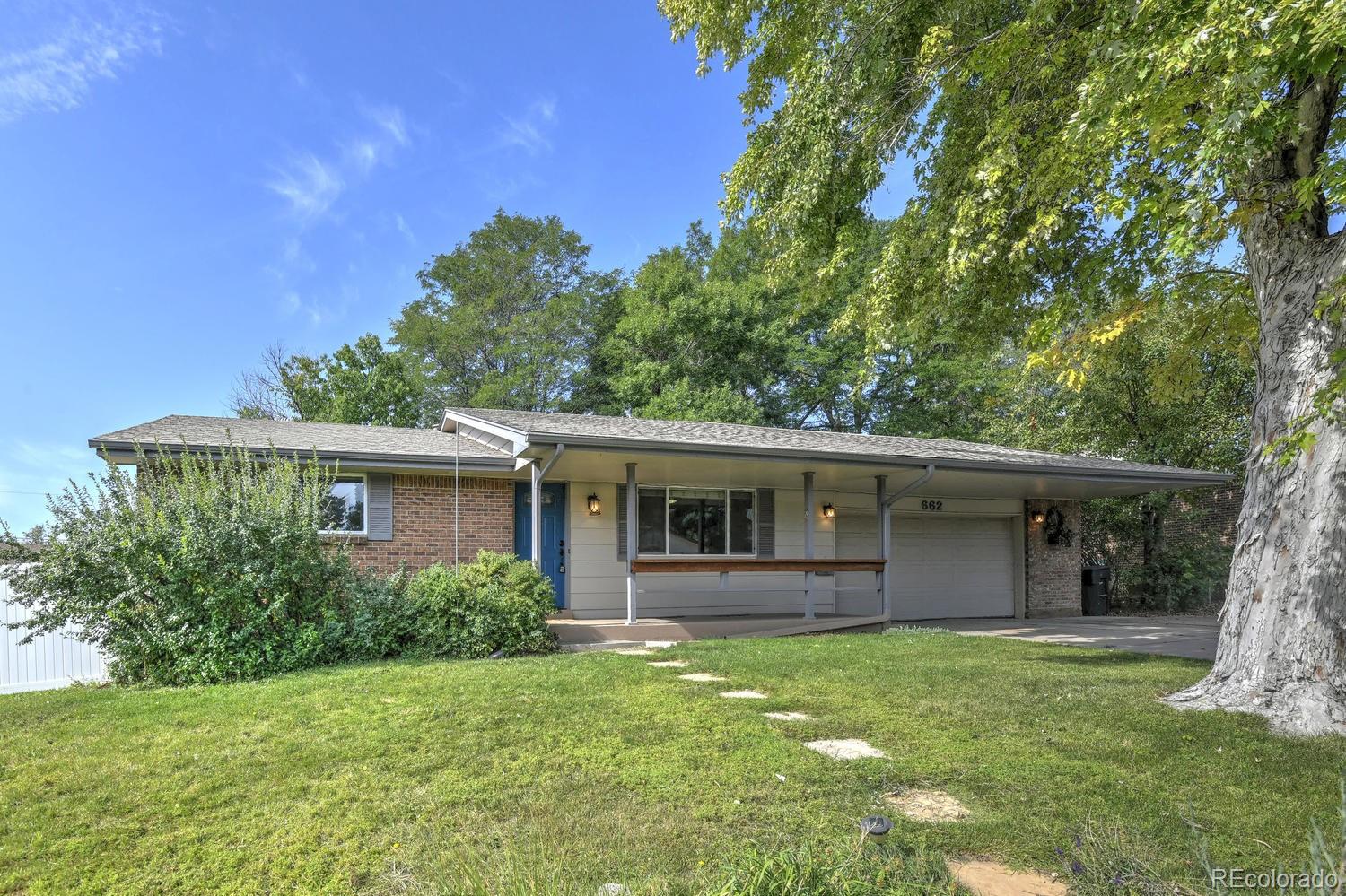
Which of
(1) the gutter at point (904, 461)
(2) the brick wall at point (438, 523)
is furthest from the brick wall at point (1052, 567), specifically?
(2) the brick wall at point (438, 523)

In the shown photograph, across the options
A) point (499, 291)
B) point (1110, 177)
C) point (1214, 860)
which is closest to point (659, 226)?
point (499, 291)

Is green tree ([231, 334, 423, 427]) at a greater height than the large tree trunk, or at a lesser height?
greater

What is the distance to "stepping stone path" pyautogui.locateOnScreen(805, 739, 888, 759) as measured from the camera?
416cm

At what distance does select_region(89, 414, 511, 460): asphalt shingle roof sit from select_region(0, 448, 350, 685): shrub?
5.11ft

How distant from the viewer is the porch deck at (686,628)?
9430 millimetres

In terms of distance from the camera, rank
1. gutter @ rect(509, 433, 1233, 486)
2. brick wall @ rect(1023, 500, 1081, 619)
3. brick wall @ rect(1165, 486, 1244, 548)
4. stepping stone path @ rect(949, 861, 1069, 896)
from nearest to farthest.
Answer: stepping stone path @ rect(949, 861, 1069, 896), gutter @ rect(509, 433, 1233, 486), brick wall @ rect(1023, 500, 1081, 619), brick wall @ rect(1165, 486, 1244, 548)

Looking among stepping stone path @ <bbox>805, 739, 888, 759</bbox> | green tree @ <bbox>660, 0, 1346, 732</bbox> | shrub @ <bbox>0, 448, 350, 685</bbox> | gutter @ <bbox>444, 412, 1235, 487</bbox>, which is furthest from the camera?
gutter @ <bbox>444, 412, 1235, 487</bbox>

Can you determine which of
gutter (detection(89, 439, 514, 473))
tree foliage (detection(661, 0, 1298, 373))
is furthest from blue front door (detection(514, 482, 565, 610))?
tree foliage (detection(661, 0, 1298, 373))

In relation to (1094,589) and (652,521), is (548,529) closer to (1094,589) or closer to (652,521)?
(652,521)

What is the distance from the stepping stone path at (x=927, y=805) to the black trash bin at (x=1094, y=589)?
1348 cm

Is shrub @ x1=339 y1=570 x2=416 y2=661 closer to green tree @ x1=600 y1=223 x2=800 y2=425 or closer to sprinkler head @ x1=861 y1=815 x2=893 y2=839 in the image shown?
sprinkler head @ x1=861 y1=815 x2=893 y2=839

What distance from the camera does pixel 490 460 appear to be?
10.7m

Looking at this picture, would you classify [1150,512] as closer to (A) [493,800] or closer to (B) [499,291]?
(A) [493,800]

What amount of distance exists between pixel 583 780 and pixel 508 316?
940 inches
